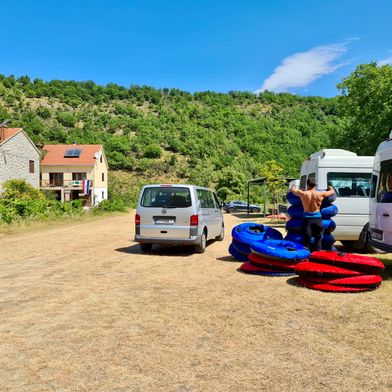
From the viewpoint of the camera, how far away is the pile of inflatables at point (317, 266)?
7.01m

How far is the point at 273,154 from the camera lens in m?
85.4

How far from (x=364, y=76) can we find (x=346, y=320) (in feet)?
89.9

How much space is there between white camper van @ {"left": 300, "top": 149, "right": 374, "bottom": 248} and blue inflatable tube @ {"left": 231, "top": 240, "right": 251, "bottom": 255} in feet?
8.44

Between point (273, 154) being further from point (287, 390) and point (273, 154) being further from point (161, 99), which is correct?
point (287, 390)

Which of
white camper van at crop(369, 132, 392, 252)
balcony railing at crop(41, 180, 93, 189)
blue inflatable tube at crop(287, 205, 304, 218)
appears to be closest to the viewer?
white camper van at crop(369, 132, 392, 252)

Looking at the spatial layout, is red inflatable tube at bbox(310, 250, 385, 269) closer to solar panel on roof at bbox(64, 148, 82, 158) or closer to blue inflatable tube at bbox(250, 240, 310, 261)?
blue inflatable tube at bbox(250, 240, 310, 261)

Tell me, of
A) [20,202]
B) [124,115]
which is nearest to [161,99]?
[124,115]

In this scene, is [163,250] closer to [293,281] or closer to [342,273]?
[293,281]

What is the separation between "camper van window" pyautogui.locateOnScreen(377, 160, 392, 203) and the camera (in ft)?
27.0

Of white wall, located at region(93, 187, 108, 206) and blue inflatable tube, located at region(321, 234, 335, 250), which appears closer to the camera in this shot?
blue inflatable tube, located at region(321, 234, 335, 250)

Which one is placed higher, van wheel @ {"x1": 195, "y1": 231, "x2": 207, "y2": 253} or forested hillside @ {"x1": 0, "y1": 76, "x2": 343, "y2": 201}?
forested hillside @ {"x1": 0, "y1": 76, "x2": 343, "y2": 201}

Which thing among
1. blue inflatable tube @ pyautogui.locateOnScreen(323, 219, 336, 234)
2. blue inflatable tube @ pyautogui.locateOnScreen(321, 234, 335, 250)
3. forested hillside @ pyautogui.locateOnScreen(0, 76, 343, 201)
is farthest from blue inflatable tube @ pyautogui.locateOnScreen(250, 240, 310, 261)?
forested hillside @ pyautogui.locateOnScreen(0, 76, 343, 201)

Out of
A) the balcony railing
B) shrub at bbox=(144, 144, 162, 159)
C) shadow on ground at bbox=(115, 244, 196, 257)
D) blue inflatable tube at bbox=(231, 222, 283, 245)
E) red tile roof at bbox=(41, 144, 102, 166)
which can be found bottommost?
shadow on ground at bbox=(115, 244, 196, 257)

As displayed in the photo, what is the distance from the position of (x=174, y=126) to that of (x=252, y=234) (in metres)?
85.5
